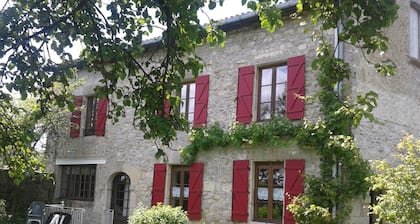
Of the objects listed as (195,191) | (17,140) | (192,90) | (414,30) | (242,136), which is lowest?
(195,191)

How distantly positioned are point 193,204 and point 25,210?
5.55 m

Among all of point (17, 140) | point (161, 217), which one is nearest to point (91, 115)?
point (161, 217)

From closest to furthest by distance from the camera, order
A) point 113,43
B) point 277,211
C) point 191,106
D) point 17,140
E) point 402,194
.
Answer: point 113,43 → point 17,140 → point 402,194 → point 277,211 → point 191,106

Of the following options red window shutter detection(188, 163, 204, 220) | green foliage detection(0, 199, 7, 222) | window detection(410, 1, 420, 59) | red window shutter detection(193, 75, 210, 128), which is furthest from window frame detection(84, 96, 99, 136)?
window detection(410, 1, 420, 59)

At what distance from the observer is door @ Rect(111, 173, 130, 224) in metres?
13.5

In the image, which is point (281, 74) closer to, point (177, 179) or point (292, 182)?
point (292, 182)

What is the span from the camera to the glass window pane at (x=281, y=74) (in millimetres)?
10625

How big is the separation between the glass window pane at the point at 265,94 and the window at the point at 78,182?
588cm

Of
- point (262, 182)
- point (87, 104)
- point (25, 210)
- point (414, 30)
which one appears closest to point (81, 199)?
point (25, 210)

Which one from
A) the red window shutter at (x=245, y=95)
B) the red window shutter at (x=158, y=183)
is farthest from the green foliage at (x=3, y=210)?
the red window shutter at (x=245, y=95)

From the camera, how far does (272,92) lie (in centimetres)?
1073

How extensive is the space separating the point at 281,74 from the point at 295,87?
684 millimetres

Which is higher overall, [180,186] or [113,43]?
[113,43]

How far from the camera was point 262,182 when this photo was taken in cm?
1056
